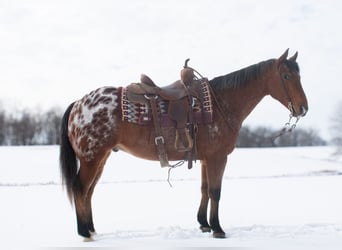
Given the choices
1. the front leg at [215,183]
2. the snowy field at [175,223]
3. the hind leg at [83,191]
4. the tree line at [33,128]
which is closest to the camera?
the snowy field at [175,223]

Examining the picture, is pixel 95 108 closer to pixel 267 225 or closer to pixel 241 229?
pixel 241 229

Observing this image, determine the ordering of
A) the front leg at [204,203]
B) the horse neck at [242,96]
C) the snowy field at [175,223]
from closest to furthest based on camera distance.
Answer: the snowy field at [175,223], the horse neck at [242,96], the front leg at [204,203]

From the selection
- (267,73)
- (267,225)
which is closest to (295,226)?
(267,225)

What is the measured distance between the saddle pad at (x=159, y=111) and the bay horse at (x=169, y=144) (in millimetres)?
81

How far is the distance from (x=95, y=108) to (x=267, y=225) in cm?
320

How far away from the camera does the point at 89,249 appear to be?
3.99 m

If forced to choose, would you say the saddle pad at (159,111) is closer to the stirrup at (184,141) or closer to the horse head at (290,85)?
the stirrup at (184,141)

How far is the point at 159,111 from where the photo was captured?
4.54 meters

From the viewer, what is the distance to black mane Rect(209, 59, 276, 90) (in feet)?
15.9

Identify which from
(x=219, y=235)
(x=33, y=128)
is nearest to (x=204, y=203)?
(x=219, y=235)

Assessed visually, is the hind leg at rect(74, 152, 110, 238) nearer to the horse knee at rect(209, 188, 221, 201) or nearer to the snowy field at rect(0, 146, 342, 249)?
the snowy field at rect(0, 146, 342, 249)

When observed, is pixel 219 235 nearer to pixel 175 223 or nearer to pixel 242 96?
pixel 175 223

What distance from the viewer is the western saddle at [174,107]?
448 centimetres

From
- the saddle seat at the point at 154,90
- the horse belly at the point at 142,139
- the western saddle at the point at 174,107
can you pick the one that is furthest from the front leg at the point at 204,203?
the saddle seat at the point at 154,90
